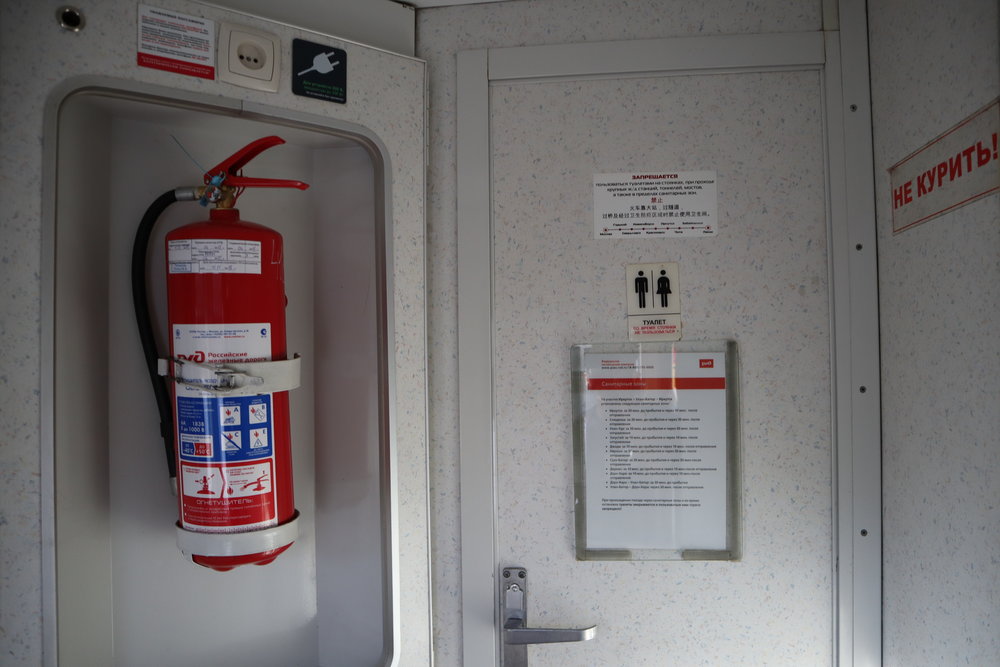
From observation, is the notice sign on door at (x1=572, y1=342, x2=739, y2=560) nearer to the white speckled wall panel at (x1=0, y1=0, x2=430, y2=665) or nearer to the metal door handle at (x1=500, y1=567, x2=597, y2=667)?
the metal door handle at (x1=500, y1=567, x2=597, y2=667)

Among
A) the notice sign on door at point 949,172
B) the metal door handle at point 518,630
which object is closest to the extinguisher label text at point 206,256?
the metal door handle at point 518,630

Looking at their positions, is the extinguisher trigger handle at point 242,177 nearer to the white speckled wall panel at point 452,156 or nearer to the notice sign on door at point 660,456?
the white speckled wall panel at point 452,156

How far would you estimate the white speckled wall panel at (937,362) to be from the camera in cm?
97

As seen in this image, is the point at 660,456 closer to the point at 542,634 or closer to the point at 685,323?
the point at 685,323

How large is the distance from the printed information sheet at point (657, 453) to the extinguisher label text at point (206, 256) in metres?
0.76

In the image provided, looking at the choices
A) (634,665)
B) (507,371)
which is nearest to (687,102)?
(507,371)

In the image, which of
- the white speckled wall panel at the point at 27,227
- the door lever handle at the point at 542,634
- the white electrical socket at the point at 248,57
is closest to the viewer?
the white speckled wall panel at the point at 27,227

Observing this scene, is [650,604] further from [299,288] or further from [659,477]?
[299,288]

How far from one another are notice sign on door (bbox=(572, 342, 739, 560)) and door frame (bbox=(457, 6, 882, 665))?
0.23 meters

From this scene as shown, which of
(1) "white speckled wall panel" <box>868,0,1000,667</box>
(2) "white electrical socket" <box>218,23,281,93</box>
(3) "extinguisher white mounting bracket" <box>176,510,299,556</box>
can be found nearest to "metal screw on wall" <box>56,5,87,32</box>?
(2) "white electrical socket" <box>218,23,281,93</box>

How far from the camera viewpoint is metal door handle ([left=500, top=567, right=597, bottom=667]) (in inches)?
49.4

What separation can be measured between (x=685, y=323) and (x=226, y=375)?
97cm

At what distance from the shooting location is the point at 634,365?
4.26ft

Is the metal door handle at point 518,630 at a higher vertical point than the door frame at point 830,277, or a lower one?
lower
